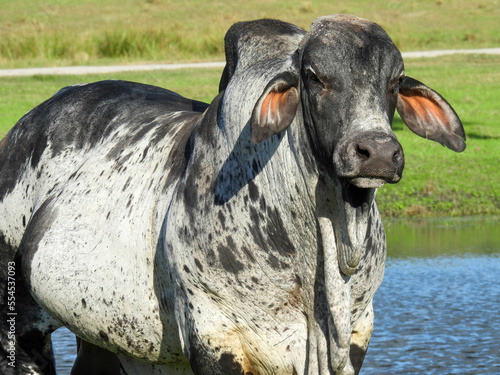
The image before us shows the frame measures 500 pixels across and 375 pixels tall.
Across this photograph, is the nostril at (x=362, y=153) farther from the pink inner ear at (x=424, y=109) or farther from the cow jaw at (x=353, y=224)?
the pink inner ear at (x=424, y=109)

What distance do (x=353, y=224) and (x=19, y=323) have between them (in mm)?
2011

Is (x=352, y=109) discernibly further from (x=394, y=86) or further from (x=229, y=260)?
(x=229, y=260)

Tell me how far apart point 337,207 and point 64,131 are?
165 centimetres

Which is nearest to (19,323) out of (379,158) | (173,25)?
(379,158)

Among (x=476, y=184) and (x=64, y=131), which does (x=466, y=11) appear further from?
(x=64, y=131)

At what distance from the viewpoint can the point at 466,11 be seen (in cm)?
2730

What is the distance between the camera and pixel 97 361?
4.53 m

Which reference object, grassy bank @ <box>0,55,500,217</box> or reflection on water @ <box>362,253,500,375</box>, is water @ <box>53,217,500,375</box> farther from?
grassy bank @ <box>0,55,500,217</box>

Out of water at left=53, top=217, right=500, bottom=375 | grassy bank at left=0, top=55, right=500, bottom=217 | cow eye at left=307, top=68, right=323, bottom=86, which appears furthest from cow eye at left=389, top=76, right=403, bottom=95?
grassy bank at left=0, top=55, right=500, bottom=217

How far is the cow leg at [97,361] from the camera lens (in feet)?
14.9

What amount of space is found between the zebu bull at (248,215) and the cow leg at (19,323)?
16.0 inches

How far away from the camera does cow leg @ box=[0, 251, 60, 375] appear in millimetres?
4496

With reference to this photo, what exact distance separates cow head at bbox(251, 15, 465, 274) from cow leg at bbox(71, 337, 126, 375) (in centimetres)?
173

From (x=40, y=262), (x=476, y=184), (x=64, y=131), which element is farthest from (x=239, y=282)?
(x=476, y=184)
